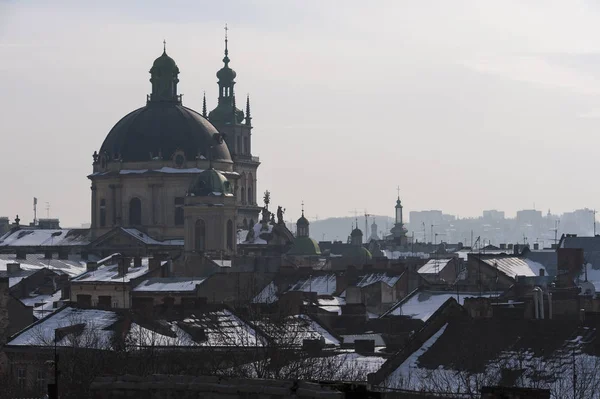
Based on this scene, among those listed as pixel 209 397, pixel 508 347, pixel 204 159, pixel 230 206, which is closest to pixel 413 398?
pixel 508 347

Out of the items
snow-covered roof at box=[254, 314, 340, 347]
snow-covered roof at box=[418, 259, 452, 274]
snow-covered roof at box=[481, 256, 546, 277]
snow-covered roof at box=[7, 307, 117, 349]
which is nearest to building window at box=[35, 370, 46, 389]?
snow-covered roof at box=[7, 307, 117, 349]

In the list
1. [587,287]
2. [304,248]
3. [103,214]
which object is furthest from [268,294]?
[103,214]

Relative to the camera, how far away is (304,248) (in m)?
179

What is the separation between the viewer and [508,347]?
5784 centimetres

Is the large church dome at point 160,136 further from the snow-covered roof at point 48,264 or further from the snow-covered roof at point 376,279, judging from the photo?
the snow-covered roof at point 376,279

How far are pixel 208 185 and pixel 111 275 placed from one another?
38.0m

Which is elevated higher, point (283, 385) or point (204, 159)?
point (204, 159)

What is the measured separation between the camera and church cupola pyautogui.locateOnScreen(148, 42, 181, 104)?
→ 18662 centimetres

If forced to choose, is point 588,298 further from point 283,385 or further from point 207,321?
point 283,385

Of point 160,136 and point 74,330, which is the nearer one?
point 74,330

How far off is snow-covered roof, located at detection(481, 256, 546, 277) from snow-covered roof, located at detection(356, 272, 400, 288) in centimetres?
586

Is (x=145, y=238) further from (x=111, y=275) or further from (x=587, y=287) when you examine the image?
(x=587, y=287)

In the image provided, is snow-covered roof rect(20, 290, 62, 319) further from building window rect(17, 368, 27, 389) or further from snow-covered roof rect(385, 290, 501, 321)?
building window rect(17, 368, 27, 389)

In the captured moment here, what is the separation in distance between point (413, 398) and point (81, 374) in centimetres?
1273
